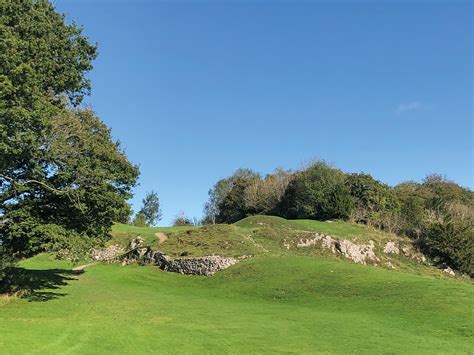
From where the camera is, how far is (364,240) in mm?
45719

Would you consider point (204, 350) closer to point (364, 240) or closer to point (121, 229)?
point (364, 240)

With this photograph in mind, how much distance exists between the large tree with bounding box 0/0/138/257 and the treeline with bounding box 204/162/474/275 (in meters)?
34.3

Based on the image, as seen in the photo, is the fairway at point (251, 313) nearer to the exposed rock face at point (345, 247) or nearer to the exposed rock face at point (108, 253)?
the exposed rock face at point (345, 247)

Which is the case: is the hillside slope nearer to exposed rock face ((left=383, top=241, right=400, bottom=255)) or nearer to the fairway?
exposed rock face ((left=383, top=241, right=400, bottom=255))

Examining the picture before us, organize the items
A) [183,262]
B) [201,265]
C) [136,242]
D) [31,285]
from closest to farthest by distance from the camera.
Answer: [31,285]
[201,265]
[183,262]
[136,242]

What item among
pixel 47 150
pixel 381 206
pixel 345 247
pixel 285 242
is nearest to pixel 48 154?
pixel 47 150

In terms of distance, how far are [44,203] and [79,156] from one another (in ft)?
11.8

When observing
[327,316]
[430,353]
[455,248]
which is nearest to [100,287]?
[327,316]

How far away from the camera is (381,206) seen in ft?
196

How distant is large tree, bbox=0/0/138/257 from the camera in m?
22.0

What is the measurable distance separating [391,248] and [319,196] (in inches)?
545

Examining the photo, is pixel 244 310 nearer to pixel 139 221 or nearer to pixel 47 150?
pixel 47 150

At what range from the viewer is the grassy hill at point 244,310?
1574cm

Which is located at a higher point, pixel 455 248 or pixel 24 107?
pixel 24 107
